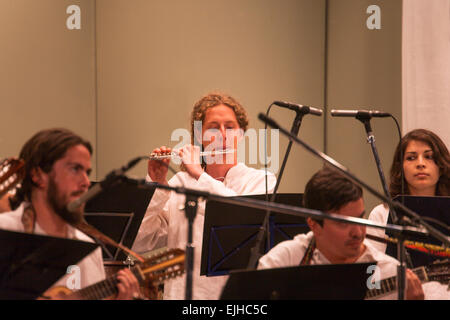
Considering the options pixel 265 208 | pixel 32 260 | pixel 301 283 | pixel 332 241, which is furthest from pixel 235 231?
pixel 32 260

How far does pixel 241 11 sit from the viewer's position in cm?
459

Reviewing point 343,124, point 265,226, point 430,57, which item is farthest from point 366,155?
point 265,226

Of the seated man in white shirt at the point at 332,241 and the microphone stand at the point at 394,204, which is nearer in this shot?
the microphone stand at the point at 394,204

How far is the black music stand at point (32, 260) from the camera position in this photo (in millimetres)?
1700

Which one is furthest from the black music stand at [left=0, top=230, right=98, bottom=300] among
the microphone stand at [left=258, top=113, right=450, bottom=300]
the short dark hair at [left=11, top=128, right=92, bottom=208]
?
the microphone stand at [left=258, top=113, right=450, bottom=300]

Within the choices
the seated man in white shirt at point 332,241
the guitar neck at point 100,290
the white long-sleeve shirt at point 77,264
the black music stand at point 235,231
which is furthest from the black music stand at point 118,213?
the seated man in white shirt at point 332,241

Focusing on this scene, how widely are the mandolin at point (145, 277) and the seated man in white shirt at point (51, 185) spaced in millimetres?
36

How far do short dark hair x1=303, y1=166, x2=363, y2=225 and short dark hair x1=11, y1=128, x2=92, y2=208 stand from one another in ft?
3.24

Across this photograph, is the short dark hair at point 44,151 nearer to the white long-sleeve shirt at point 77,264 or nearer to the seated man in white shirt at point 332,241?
the white long-sleeve shirt at point 77,264

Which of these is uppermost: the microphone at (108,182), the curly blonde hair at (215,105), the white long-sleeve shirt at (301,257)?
the curly blonde hair at (215,105)

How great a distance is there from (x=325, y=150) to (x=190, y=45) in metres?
1.45

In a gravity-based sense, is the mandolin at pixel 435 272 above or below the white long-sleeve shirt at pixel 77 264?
below

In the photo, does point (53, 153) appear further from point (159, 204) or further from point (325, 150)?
point (325, 150)

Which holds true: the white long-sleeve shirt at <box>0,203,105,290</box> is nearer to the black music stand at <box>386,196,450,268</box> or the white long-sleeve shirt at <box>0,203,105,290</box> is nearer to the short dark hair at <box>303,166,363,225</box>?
the short dark hair at <box>303,166,363,225</box>
